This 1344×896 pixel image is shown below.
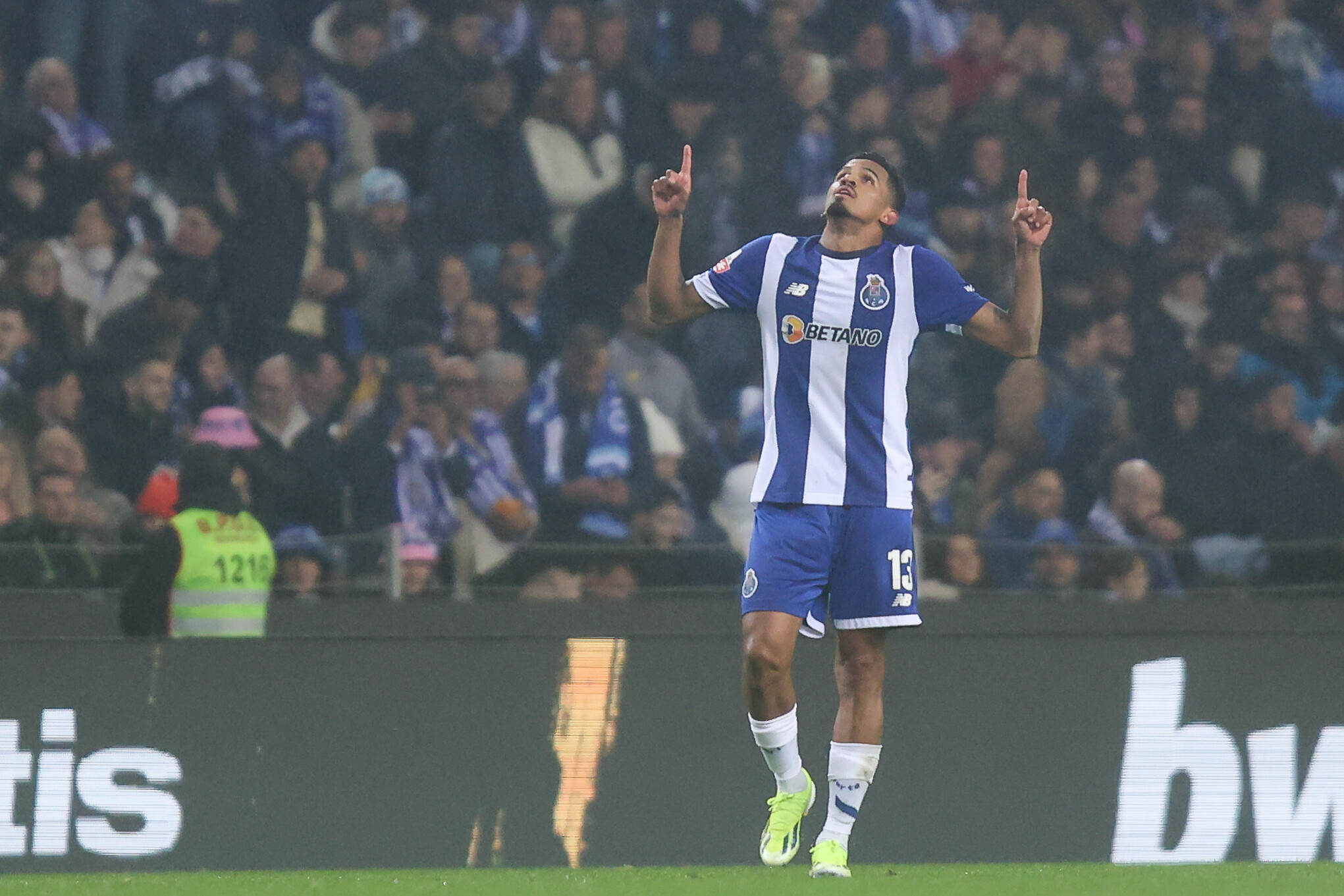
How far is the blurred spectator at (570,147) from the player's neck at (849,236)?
4.62m

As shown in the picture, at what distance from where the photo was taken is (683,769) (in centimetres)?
647

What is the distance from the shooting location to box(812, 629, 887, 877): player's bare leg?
17.3 ft

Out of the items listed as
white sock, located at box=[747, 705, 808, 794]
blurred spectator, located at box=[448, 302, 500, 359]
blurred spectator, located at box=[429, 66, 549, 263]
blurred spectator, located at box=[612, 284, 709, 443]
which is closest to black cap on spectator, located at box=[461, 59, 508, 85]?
blurred spectator, located at box=[429, 66, 549, 263]

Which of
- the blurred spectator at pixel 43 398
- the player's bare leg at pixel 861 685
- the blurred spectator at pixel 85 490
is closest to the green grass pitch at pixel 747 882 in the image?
the player's bare leg at pixel 861 685

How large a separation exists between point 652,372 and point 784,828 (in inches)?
166

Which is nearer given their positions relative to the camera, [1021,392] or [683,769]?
[683,769]

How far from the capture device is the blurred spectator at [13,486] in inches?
318

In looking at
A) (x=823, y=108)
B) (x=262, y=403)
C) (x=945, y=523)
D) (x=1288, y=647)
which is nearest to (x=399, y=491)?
(x=262, y=403)

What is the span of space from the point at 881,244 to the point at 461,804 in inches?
91.0

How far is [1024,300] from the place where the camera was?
5133 mm

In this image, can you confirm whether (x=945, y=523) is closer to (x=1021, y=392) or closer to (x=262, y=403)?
(x=1021, y=392)

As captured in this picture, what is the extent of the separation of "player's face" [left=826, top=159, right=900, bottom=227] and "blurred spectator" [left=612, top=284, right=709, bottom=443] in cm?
385

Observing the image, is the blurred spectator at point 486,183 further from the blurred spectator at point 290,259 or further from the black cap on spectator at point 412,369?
the black cap on spectator at point 412,369

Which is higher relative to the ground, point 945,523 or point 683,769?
point 945,523
